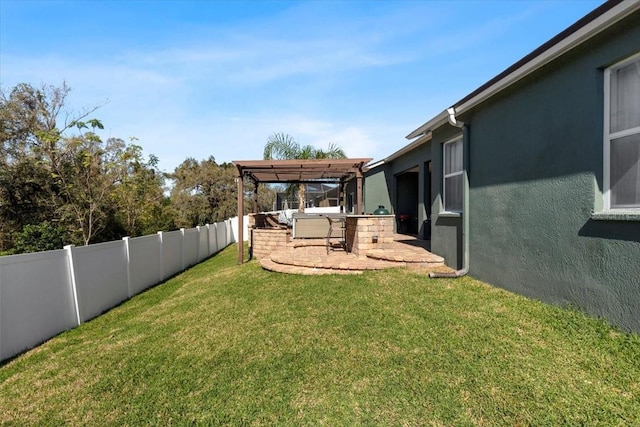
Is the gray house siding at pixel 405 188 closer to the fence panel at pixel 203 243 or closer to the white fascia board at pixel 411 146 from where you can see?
the white fascia board at pixel 411 146

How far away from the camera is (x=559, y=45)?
12.2ft

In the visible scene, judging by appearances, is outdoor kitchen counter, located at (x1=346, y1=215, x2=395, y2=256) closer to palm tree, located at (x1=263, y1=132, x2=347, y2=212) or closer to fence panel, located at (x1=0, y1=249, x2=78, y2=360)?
fence panel, located at (x1=0, y1=249, x2=78, y2=360)

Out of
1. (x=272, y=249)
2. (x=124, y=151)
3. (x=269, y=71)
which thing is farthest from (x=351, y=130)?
(x=124, y=151)

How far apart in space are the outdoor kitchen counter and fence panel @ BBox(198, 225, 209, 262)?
8477 millimetres

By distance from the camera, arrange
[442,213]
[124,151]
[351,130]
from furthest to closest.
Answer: [351,130], [124,151], [442,213]

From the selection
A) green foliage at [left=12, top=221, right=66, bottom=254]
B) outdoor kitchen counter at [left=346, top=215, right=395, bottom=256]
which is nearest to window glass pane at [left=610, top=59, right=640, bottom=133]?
outdoor kitchen counter at [left=346, top=215, right=395, bottom=256]

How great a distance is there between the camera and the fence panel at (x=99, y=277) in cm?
584

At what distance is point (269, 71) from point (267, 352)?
38.2 ft

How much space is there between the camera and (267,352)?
375 cm

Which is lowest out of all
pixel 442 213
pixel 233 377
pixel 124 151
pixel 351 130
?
pixel 233 377

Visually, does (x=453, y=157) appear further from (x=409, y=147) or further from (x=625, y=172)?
(x=409, y=147)

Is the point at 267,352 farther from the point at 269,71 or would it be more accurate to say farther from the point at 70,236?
the point at 70,236

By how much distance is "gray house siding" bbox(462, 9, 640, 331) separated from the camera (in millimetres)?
3266

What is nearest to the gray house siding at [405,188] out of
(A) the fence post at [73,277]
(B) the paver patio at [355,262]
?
(B) the paver patio at [355,262]
